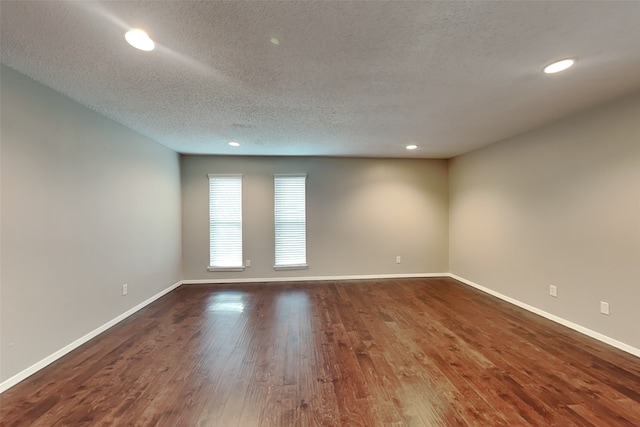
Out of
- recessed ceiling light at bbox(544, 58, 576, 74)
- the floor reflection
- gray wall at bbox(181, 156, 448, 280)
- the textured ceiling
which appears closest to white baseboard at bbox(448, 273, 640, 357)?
gray wall at bbox(181, 156, 448, 280)

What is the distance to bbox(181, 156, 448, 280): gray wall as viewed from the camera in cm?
484

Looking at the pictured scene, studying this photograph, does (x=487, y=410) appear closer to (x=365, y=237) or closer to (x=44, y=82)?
(x=365, y=237)

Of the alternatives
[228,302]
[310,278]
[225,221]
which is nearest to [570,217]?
[310,278]

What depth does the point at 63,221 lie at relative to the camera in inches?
95.1

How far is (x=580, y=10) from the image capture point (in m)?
1.39

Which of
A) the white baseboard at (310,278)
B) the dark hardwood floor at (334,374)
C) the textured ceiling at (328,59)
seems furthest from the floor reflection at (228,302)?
the textured ceiling at (328,59)

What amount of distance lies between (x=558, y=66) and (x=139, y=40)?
9.42ft

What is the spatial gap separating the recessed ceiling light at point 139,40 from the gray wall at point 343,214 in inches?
126

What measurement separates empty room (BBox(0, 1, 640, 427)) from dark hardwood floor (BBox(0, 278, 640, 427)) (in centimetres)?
2

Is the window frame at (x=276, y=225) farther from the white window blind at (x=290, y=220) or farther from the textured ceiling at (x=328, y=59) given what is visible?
the textured ceiling at (x=328, y=59)

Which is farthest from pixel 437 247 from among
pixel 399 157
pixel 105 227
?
pixel 105 227

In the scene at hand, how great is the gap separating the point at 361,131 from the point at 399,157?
196 cm

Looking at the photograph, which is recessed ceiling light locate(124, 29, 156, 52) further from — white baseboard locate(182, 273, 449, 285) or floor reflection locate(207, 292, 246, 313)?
white baseboard locate(182, 273, 449, 285)

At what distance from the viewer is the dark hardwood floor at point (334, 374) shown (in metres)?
1.68
